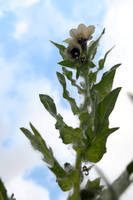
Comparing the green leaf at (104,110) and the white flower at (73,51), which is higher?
the white flower at (73,51)

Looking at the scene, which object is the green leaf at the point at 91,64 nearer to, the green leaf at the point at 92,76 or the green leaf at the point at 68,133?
the green leaf at the point at 92,76

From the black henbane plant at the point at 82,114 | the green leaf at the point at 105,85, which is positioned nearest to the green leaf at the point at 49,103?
the black henbane plant at the point at 82,114

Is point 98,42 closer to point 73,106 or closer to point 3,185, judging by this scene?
point 73,106

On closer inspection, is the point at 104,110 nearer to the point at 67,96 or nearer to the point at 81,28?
the point at 67,96

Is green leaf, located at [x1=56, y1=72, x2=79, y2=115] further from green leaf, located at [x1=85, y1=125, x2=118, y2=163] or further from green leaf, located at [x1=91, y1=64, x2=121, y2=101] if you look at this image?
green leaf, located at [x1=85, y1=125, x2=118, y2=163]

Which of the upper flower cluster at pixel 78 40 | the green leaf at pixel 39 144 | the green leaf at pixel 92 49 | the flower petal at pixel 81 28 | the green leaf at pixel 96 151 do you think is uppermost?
the flower petal at pixel 81 28

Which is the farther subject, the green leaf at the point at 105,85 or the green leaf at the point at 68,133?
the green leaf at the point at 105,85

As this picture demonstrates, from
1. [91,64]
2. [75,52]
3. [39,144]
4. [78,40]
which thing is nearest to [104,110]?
[39,144]
